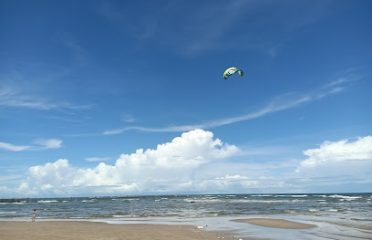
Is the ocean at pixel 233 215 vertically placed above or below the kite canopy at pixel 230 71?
below

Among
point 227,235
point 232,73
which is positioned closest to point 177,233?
point 227,235

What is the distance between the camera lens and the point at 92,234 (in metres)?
21.6

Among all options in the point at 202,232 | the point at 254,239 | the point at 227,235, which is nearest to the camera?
the point at 254,239

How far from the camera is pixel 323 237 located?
20.3 meters

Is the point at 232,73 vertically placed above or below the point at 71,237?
above

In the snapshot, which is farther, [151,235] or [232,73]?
[232,73]

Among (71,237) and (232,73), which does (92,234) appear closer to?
(71,237)

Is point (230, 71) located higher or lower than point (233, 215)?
higher

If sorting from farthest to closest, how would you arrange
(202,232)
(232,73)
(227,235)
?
(232,73) → (202,232) → (227,235)

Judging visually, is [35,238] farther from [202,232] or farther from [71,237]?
[202,232]

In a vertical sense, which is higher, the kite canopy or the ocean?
the kite canopy

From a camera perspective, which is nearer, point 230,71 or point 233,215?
point 230,71

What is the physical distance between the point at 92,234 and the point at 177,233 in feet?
15.3

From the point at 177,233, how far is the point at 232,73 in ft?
33.2
